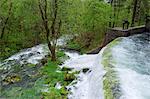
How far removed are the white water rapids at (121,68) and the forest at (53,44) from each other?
8cm

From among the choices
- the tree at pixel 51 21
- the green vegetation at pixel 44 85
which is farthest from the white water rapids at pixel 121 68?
the tree at pixel 51 21

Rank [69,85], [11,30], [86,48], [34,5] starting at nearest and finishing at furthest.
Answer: [69,85], [34,5], [86,48], [11,30]

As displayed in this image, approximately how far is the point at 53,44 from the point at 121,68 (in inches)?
344

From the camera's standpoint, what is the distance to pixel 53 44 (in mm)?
23219

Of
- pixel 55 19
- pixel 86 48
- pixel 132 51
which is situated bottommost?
pixel 86 48

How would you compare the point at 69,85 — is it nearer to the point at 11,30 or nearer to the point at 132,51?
the point at 132,51

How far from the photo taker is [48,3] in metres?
23.0

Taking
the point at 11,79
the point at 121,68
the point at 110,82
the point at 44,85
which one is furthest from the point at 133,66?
the point at 11,79

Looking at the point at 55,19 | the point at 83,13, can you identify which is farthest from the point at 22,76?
the point at 83,13

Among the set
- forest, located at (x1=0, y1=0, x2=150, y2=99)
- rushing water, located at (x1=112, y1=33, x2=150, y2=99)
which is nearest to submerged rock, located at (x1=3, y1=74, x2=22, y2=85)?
forest, located at (x1=0, y1=0, x2=150, y2=99)

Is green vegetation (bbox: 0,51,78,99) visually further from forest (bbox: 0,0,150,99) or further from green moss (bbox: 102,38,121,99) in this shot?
green moss (bbox: 102,38,121,99)

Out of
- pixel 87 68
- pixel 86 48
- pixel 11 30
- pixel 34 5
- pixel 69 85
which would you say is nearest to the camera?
pixel 69 85

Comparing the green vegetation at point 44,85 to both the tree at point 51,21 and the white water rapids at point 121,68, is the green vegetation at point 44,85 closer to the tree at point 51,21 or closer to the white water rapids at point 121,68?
the white water rapids at point 121,68

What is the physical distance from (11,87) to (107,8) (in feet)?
53.5
